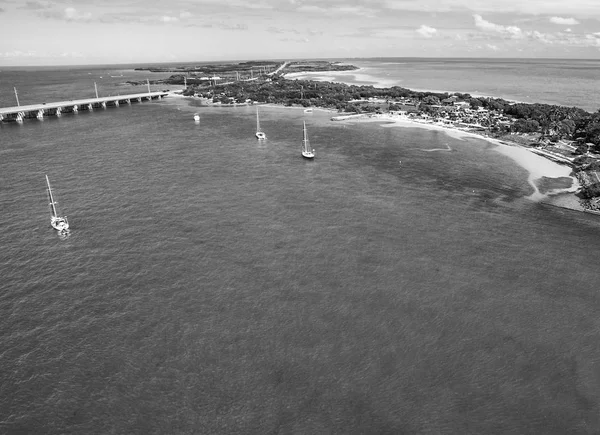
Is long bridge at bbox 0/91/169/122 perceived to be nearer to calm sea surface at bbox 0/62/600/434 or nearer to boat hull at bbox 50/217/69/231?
calm sea surface at bbox 0/62/600/434

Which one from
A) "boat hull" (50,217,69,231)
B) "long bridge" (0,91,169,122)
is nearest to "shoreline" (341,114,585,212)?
"boat hull" (50,217,69,231)

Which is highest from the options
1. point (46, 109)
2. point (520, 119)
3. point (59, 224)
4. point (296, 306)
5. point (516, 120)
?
point (46, 109)

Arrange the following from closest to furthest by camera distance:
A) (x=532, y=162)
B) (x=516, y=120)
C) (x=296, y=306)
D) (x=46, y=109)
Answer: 1. (x=296, y=306)
2. (x=532, y=162)
3. (x=516, y=120)
4. (x=46, y=109)

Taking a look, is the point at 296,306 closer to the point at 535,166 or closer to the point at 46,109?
the point at 535,166

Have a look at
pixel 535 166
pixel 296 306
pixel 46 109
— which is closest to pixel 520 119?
pixel 535 166

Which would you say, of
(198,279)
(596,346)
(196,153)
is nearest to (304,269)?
(198,279)

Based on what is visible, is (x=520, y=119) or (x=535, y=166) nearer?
(x=535, y=166)

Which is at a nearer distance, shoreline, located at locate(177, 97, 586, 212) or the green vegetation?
shoreline, located at locate(177, 97, 586, 212)

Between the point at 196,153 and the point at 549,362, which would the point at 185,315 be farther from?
the point at 196,153
